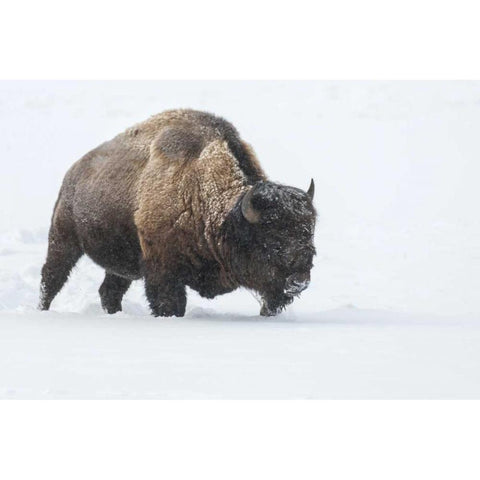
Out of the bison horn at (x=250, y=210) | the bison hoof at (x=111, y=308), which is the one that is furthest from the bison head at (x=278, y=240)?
the bison hoof at (x=111, y=308)

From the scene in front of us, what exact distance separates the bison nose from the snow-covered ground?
0.94 feet

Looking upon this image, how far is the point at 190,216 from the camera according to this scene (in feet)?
26.4

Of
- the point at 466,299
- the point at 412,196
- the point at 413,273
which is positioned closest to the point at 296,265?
the point at 466,299

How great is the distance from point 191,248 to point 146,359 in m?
2.57

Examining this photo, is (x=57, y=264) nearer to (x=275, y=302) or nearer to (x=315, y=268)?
(x=275, y=302)

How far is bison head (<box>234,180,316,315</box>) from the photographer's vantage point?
7340 millimetres

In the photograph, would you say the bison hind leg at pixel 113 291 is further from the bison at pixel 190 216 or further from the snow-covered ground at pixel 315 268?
the bison at pixel 190 216

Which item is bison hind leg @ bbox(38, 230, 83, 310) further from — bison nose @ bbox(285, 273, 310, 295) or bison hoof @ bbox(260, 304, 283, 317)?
bison nose @ bbox(285, 273, 310, 295)

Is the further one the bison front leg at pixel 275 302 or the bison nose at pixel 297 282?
the bison front leg at pixel 275 302

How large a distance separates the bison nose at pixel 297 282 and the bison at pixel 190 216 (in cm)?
1

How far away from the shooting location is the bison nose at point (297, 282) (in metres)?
7.27

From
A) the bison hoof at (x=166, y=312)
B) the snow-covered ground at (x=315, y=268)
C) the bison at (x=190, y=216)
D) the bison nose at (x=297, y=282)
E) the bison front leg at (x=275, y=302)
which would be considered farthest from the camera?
the bison hoof at (x=166, y=312)

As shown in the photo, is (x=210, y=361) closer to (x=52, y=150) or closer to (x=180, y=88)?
(x=52, y=150)

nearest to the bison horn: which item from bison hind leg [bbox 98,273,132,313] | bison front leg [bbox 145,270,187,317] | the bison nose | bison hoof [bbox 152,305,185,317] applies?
the bison nose
